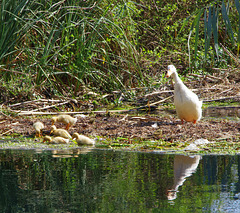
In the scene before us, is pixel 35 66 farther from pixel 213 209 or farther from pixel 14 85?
pixel 213 209

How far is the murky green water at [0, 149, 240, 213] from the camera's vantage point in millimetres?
2471

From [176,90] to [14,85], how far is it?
2.85 meters

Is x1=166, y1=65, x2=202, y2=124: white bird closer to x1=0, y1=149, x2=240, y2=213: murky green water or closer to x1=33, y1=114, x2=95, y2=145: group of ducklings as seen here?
x1=33, y1=114, x2=95, y2=145: group of ducklings

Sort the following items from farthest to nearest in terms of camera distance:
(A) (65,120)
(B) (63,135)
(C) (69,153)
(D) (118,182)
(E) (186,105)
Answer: (E) (186,105), (A) (65,120), (B) (63,135), (C) (69,153), (D) (118,182)

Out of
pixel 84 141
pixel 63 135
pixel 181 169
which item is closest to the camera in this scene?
pixel 181 169

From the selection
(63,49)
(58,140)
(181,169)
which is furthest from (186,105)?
(63,49)

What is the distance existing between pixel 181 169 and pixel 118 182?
0.59m

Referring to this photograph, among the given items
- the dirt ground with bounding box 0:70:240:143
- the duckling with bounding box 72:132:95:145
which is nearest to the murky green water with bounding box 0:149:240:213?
the duckling with bounding box 72:132:95:145

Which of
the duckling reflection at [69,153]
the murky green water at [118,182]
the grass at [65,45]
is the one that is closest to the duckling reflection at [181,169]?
the murky green water at [118,182]

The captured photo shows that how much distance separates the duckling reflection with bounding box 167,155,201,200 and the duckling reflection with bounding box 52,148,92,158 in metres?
0.90

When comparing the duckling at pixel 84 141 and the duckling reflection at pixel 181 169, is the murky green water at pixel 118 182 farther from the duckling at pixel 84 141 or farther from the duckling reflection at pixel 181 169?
the duckling at pixel 84 141

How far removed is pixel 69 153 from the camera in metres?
4.07

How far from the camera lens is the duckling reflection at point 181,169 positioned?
273 centimetres

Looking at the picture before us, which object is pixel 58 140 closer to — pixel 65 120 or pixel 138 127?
pixel 65 120
